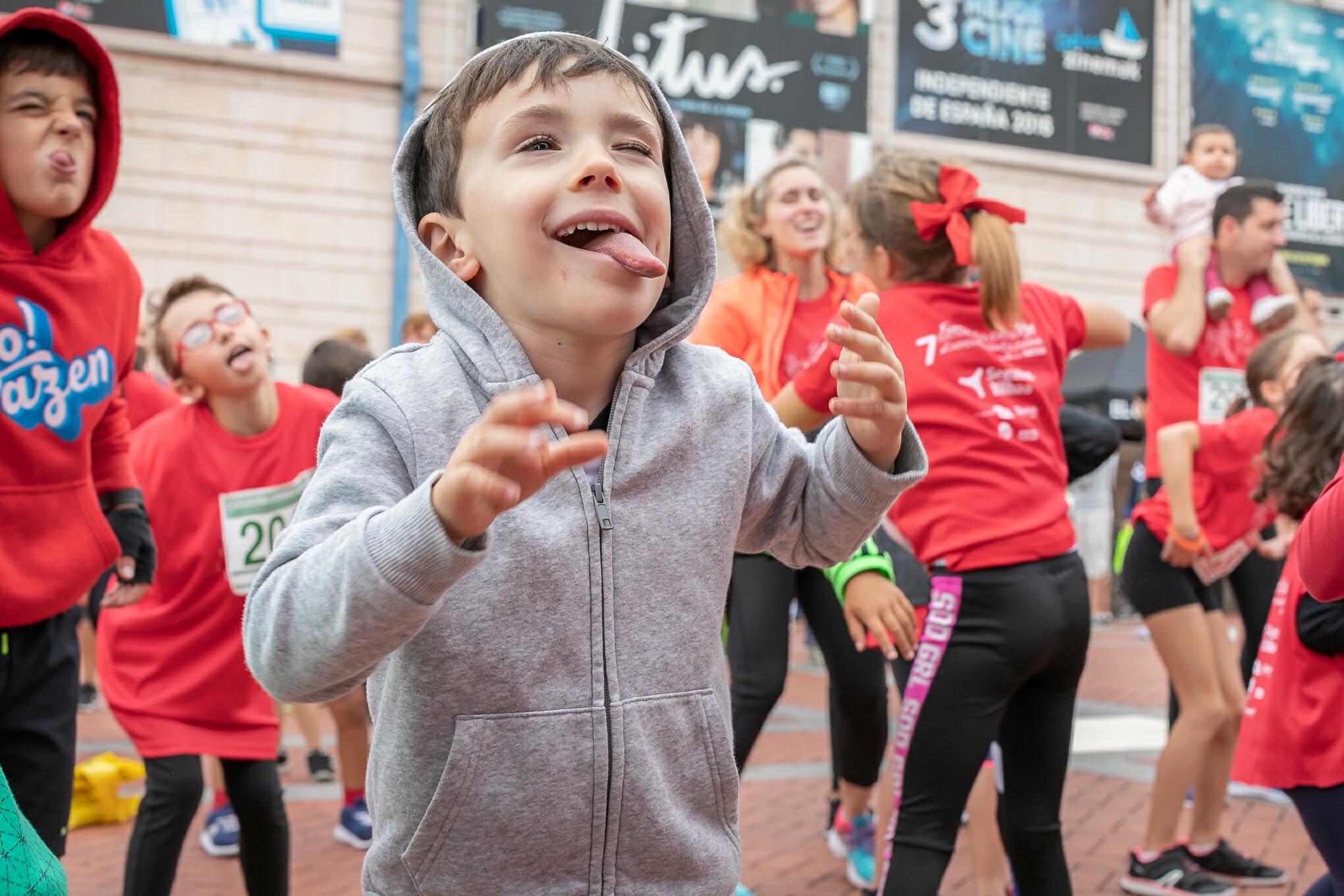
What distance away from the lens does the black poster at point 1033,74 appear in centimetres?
1602

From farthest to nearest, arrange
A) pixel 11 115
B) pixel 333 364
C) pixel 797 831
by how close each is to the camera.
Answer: pixel 333 364, pixel 797 831, pixel 11 115

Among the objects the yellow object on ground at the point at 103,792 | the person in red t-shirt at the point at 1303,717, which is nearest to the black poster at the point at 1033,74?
the yellow object on ground at the point at 103,792

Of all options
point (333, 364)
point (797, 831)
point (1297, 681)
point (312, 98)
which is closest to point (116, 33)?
point (312, 98)

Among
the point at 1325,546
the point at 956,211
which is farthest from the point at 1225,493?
the point at 1325,546

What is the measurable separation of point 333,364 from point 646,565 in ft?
13.1

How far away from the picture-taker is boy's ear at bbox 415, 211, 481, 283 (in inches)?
70.6

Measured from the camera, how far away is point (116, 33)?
1260 centimetres

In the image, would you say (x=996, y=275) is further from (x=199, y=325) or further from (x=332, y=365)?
(x=332, y=365)

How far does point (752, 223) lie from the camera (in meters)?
4.71

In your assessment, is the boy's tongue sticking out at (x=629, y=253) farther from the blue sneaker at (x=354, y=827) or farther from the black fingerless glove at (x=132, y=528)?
the blue sneaker at (x=354, y=827)

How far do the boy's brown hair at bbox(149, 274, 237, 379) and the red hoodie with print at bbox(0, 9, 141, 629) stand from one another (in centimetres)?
93

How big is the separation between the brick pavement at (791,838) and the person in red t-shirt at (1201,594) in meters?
0.23

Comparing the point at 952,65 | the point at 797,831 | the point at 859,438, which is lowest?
the point at 797,831

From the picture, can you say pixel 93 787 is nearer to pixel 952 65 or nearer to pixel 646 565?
pixel 646 565
